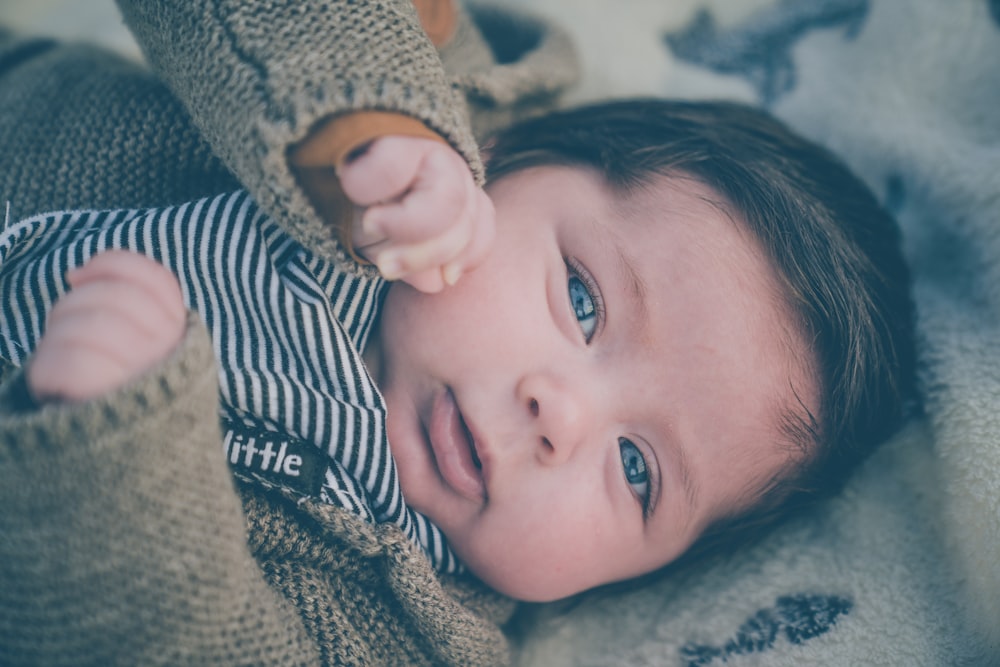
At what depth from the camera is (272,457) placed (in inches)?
32.2

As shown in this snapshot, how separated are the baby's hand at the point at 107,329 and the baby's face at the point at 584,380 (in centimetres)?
32

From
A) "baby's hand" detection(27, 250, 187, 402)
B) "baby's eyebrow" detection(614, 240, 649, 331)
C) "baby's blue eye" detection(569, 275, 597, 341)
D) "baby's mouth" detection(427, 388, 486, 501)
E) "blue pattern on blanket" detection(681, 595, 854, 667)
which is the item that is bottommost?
"blue pattern on blanket" detection(681, 595, 854, 667)

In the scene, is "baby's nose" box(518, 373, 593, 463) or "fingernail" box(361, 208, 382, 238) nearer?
"fingernail" box(361, 208, 382, 238)

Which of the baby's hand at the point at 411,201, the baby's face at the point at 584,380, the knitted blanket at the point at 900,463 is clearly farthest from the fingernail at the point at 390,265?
the knitted blanket at the point at 900,463

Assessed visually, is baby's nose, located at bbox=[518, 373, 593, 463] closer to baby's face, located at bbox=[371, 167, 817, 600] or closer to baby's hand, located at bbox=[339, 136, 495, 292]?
baby's face, located at bbox=[371, 167, 817, 600]

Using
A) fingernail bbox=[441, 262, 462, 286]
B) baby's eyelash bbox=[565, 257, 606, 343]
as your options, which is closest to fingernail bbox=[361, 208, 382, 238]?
fingernail bbox=[441, 262, 462, 286]

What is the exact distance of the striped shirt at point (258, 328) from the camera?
0.81 metres

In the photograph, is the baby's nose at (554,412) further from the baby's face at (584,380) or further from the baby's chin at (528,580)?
the baby's chin at (528,580)

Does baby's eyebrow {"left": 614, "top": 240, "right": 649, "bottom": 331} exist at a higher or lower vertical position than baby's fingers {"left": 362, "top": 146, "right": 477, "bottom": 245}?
lower

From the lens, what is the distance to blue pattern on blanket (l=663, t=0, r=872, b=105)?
151 centimetres

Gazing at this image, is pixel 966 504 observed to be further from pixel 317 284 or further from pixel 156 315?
pixel 156 315

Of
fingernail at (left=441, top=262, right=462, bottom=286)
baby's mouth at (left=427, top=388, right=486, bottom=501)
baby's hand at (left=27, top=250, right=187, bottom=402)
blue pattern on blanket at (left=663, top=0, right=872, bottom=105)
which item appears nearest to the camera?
baby's hand at (left=27, top=250, right=187, bottom=402)

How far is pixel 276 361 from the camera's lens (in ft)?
2.77

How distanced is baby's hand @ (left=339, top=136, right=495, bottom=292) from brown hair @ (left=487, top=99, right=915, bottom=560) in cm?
32
